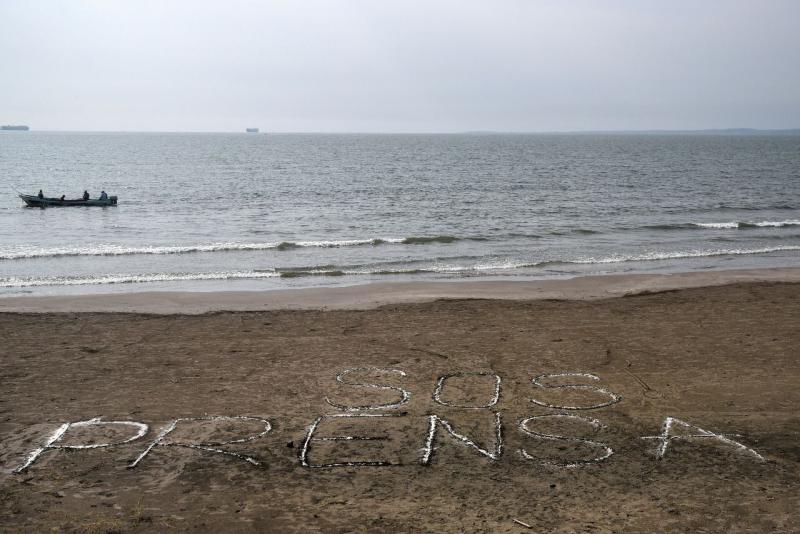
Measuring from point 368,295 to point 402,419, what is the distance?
9091 mm

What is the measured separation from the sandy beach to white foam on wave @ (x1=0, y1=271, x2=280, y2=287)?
13.6 ft

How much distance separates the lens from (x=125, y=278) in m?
20.5

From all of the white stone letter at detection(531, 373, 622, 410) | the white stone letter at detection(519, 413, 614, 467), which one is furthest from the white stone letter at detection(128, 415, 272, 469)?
the white stone letter at detection(531, 373, 622, 410)

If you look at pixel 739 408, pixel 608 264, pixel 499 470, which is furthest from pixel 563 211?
pixel 499 470

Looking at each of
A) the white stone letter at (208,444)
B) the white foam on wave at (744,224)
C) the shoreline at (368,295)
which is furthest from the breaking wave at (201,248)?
the white stone letter at (208,444)

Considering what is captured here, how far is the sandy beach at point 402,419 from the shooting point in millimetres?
7027

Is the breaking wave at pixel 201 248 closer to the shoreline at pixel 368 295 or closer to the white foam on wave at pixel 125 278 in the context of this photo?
the white foam on wave at pixel 125 278

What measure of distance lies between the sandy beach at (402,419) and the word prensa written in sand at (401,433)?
33 mm

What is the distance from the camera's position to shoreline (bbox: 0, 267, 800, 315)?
54.1 feet

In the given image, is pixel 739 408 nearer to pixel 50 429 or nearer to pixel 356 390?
pixel 356 390

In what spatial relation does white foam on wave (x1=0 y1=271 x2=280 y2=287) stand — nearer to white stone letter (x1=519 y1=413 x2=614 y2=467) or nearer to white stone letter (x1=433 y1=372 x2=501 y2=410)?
white stone letter (x1=433 y1=372 x2=501 y2=410)

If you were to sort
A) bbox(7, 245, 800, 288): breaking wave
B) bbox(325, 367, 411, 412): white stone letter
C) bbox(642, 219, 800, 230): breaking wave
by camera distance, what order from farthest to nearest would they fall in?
bbox(642, 219, 800, 230): breaking wave < bbox(7, 245, 800, 288): breaking wave < bbox(325, 367, 411, 412): white stone letter

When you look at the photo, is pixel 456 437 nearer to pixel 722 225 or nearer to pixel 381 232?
pixel 381 232

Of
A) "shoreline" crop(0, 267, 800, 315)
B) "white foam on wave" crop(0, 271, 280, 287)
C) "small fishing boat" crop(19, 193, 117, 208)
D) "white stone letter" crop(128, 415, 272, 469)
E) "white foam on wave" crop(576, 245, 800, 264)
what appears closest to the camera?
"white stone letter" crop(128, 415, 272, 469)
